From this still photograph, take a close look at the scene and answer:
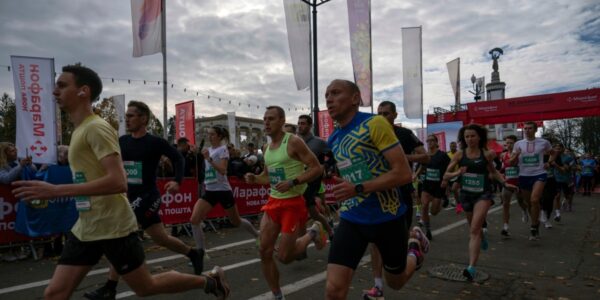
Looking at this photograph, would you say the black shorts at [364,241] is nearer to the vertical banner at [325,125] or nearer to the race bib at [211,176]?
the race bib at [211,176]

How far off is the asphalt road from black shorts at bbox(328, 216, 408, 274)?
1648 mm

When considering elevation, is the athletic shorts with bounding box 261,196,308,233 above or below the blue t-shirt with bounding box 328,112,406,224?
below

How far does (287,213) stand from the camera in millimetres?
3977

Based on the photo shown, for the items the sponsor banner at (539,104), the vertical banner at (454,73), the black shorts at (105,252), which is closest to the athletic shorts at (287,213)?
the black shorts at (105,252)

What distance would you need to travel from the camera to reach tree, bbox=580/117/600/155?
54.6 m

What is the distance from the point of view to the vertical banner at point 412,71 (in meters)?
20.1

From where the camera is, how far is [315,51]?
12883 mm

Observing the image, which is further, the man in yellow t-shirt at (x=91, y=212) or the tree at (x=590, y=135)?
the tree at (x=590, y=135)

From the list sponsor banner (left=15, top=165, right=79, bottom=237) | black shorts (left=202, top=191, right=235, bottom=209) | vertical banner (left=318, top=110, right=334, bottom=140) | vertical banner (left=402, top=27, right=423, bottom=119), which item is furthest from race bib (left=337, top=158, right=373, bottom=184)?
vertical banner (left=402, top=27, right=423, bottom=119)

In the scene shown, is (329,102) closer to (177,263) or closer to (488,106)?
(177,263)

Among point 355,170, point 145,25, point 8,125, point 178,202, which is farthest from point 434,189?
point 8,125

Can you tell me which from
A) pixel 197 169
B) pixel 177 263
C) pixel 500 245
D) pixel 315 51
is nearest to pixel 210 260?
pixel 177 263

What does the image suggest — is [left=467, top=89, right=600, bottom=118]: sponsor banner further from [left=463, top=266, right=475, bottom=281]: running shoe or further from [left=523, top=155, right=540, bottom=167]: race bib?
[left=463, top=266, right=475, bottom=281]: running shoe

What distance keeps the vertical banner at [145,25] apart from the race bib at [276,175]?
10383 millimetres
